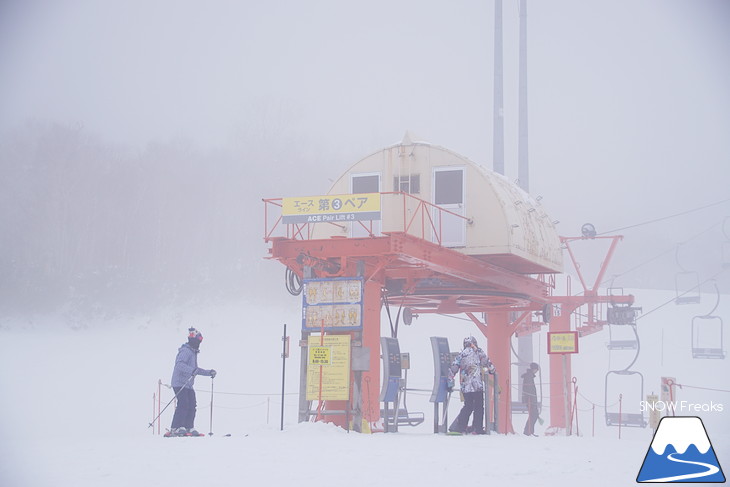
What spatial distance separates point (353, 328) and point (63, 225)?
61.6 meters

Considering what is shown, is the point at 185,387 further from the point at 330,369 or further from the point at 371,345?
the point at 371,345

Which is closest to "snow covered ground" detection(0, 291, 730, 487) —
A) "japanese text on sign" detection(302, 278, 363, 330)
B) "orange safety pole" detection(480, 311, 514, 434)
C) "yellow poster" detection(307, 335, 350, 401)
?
"yellow poster" detection(307, 335, 350, 401)

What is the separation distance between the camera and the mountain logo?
35.7 ft

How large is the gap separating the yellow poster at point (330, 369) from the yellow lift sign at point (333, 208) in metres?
2.89

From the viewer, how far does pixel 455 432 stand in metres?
17.6

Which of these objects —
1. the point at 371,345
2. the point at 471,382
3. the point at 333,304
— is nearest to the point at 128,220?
the point at 371,345

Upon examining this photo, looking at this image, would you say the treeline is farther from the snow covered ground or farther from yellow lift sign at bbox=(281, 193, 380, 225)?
yellow lift sign at bbox=(281, 193, 380, 225)

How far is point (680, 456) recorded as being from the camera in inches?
438

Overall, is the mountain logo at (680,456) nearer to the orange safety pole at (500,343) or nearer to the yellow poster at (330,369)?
the yellow poster at (330,369)

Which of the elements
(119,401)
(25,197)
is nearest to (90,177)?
(25,197)

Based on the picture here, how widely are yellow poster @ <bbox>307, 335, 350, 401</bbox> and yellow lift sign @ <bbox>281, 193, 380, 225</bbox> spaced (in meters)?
2.89

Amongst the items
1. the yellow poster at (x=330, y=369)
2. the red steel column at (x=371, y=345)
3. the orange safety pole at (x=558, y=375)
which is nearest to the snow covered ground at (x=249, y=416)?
the orange safety pole at (x=558, y=375)

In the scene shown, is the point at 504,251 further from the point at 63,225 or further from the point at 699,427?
the point at 63,225

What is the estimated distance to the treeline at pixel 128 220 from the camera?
67.4 metres
